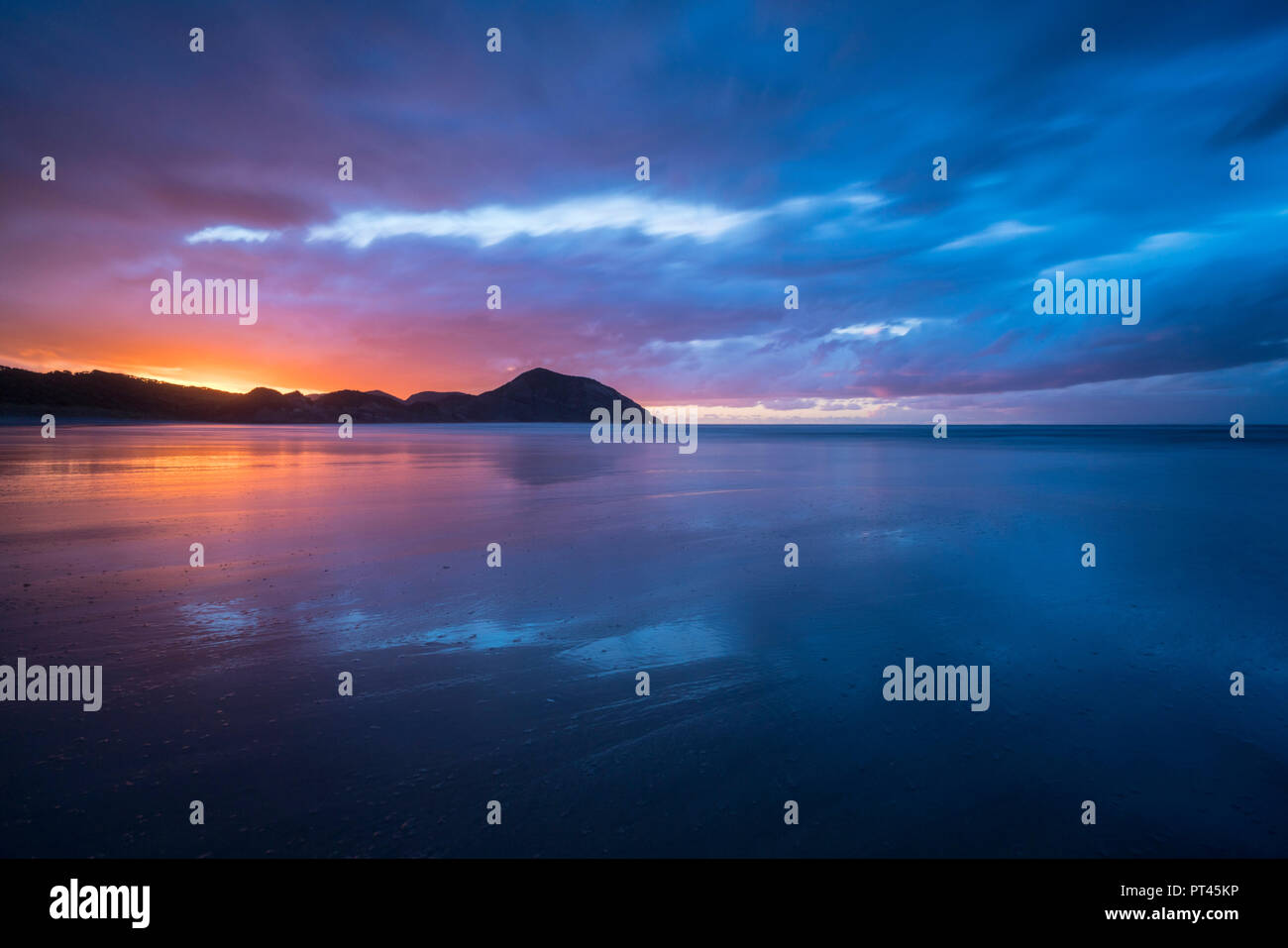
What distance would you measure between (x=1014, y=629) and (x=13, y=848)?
8.88m

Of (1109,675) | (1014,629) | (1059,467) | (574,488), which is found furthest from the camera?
(1059,467)

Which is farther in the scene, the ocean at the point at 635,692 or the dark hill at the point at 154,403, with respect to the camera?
the dark hill at the point at 154,403

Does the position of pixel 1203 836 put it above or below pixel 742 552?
below

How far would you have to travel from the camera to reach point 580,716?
5.13m

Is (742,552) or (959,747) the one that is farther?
(742,552)

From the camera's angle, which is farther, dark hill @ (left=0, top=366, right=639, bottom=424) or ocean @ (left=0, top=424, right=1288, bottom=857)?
dark hill @ (left=0, top=366, right=639, bottom=424)

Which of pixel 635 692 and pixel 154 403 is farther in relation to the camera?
pixel 154 403

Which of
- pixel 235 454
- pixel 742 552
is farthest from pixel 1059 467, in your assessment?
pixel 235 454

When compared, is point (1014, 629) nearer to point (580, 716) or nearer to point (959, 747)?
point (959, 747)
